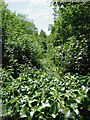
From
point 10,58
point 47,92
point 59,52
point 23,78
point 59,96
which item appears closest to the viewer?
point 59,96

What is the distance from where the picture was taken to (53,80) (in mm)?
2656

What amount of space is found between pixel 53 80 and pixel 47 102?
33.4 inches

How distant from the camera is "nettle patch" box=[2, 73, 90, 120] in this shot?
171 centimetres

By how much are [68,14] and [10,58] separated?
113 inches

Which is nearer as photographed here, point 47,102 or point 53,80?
point 47,102

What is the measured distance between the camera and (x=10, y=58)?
4922 millimetres

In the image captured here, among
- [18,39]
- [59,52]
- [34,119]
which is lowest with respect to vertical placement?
[34,119]

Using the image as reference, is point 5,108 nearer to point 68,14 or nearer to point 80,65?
point 80,65

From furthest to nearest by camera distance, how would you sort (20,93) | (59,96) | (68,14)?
1. (68,14)
2. (20,93)
3. (59,96)

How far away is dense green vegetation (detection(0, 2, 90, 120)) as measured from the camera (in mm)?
1788

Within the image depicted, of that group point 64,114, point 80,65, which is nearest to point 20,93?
point 64,114

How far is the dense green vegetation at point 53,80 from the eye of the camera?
1.79 meters

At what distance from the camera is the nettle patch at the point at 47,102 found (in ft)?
5.62

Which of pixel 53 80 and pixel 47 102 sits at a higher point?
pixel 53 80
